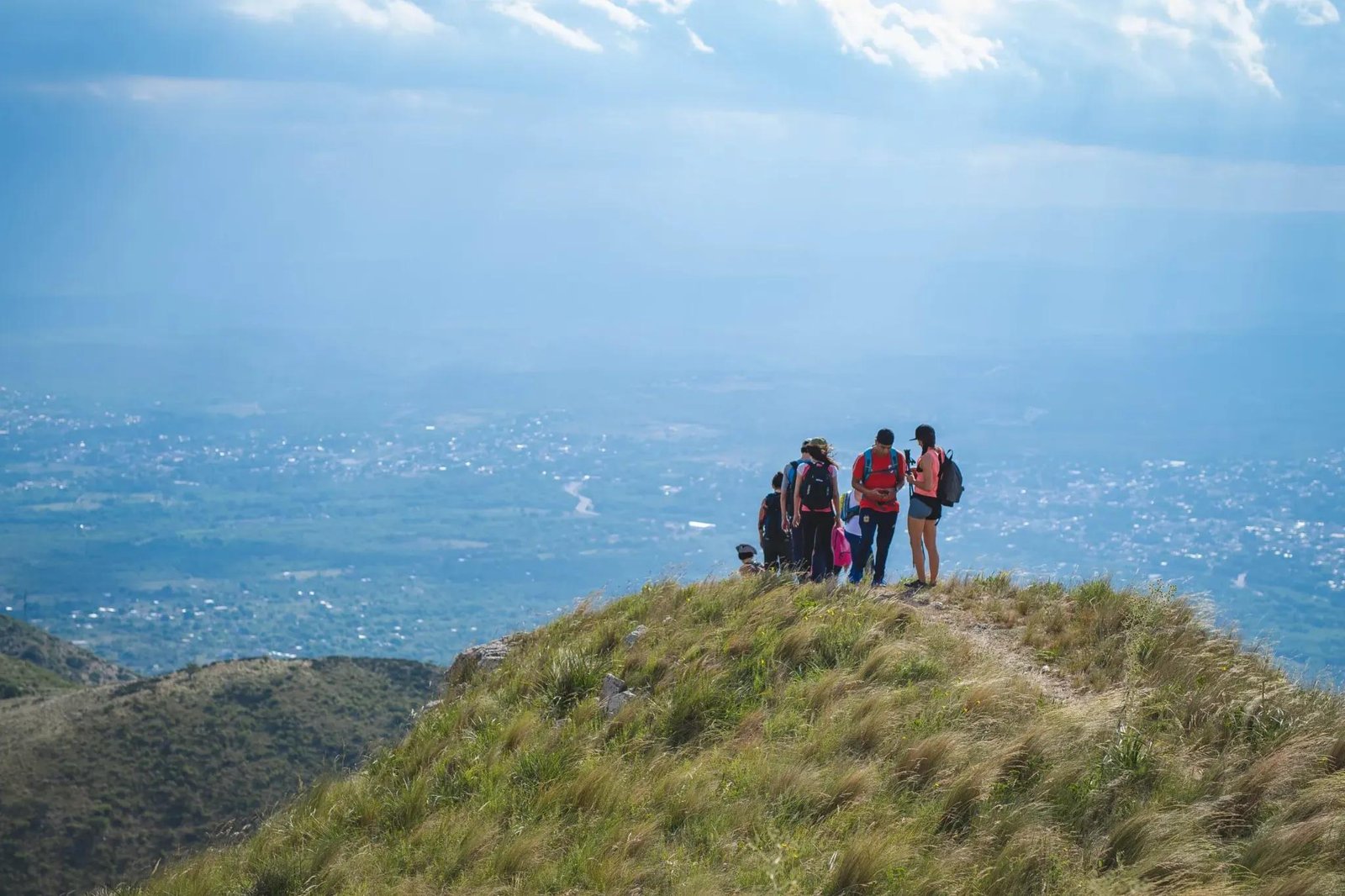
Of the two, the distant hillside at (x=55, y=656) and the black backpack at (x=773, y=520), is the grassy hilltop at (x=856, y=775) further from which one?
the distant hillside at (x=55, y=656)

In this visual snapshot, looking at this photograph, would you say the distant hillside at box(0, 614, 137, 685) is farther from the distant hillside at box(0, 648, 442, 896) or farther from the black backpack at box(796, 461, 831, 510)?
the black backpack at box(796, 461, 831, 510)

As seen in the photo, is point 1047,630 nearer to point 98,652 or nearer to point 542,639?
point 542,639

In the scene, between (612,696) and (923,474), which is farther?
(923,474)

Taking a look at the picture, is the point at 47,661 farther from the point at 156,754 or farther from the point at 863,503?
the point at 863,503

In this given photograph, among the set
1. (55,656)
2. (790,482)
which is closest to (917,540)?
(790,482)

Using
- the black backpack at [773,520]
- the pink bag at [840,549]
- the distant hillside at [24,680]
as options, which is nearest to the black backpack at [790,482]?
the pink bag at [840,549]

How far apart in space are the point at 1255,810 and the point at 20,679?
66202 millimetres

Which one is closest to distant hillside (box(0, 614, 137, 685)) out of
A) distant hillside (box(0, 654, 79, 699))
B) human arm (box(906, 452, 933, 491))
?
distant hillside (box(0, 654, 79, 699))

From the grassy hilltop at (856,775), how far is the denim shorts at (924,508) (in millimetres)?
2108

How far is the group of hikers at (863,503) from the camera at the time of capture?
40.8ft

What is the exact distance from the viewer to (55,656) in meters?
76.1

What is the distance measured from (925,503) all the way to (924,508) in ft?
0.21

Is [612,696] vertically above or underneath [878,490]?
underneath

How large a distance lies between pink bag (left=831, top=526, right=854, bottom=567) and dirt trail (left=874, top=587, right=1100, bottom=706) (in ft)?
1.80
